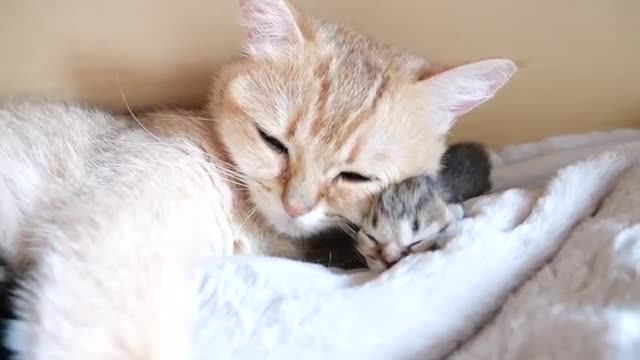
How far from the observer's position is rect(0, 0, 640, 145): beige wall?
1.39 meters

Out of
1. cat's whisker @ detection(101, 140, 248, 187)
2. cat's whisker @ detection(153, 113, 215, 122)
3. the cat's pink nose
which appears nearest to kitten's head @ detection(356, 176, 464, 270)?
the cat's pink nose

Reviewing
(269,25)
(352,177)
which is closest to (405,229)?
(352,177)

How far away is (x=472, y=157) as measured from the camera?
133 cm

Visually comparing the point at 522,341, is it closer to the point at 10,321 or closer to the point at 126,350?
the point at 126,350

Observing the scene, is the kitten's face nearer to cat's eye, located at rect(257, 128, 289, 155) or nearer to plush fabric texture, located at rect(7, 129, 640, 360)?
plush fabric texture, located at rect(7, 129, 640, 360)

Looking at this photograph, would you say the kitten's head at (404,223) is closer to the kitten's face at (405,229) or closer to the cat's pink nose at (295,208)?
the kitten's face at (405,229)

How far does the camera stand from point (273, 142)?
119 centimetres

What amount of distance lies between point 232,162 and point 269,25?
24 cm

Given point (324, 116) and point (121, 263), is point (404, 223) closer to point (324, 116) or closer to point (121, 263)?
point (324, 116)

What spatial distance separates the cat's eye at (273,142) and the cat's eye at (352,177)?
0.10m

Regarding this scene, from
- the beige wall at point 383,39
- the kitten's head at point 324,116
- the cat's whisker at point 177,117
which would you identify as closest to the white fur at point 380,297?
the kitten's head at point 324,116

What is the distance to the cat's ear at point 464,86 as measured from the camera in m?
1.12

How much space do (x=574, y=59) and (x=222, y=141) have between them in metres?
0.76

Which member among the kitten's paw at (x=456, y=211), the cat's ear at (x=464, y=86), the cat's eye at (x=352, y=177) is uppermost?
the cat's ear at (x=464, y=86)
